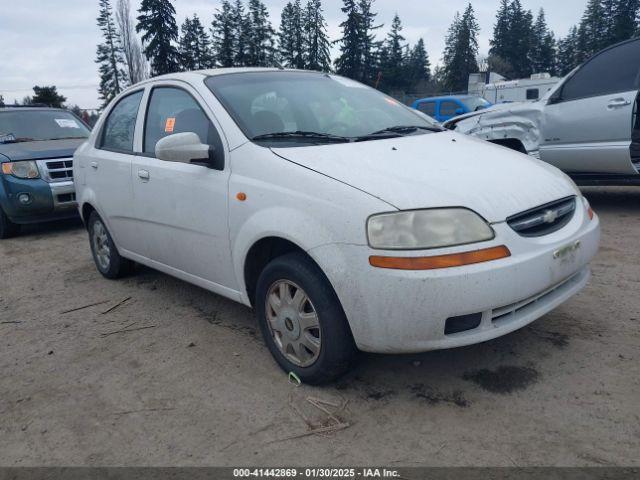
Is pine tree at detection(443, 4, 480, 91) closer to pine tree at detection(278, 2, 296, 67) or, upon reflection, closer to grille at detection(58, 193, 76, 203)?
pine tree at detection(278, 2, 296, 67)

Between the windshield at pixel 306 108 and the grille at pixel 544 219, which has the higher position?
the windshield at pixel 306 108

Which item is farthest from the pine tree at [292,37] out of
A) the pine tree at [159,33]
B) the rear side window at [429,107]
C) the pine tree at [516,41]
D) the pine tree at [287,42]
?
the rear side window at [429,107]

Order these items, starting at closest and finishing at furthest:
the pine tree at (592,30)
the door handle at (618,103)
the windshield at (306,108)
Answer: the windshield at (306,108)
the door handle at (618,103)
the pine tree at (592,30)

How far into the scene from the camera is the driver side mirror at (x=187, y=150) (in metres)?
3.03

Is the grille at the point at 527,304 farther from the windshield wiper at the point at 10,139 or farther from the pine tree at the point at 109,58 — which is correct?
the pine tree at the point at 109,58

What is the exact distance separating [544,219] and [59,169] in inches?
247

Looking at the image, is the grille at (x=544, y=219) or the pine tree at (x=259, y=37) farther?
the pine tree at (x=259, y=37)

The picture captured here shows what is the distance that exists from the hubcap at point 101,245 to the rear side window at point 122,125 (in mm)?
731

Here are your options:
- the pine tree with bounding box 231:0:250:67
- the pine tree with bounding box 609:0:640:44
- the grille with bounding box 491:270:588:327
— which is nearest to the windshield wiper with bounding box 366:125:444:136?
the grille with bounding box 491:270:588:327

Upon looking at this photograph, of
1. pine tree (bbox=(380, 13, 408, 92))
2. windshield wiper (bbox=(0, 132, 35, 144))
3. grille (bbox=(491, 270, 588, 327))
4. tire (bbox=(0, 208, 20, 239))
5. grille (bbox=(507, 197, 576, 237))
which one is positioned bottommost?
tire (bbox=(0, 208, 20, 239))

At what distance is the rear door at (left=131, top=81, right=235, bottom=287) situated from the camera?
3117 millimetres

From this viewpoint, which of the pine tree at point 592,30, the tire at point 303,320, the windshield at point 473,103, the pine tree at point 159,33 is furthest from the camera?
the pine tree at point 592,30

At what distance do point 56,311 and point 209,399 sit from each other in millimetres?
2087

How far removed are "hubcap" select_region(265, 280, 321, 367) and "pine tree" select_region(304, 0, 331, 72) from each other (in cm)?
6035
